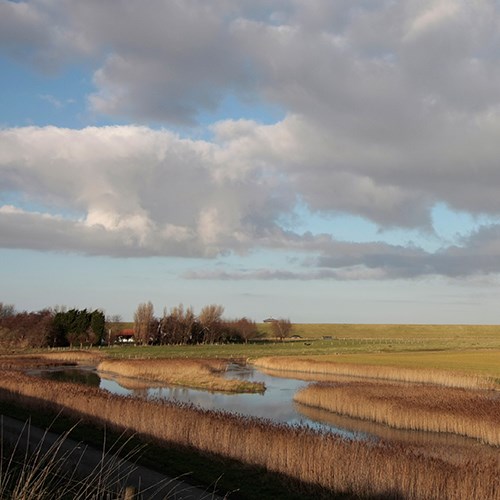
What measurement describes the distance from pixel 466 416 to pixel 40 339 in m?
84.0

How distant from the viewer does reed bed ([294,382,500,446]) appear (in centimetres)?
2394

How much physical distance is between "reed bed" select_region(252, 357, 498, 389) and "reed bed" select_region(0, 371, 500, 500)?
21256 millimetres

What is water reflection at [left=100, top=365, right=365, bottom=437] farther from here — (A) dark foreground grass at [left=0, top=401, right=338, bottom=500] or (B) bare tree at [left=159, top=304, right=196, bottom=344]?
(B) bare tree at [left=159, top=304, right=196, bottom=344]

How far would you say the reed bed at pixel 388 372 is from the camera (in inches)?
1591

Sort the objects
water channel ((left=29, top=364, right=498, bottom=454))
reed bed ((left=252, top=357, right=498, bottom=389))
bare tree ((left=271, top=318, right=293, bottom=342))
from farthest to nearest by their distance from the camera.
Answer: bare tree ((left=271, top=318, right=293, bottom=342)) < reed bed ((left=252, top=357, right=498, bottom=389)) < water channel ((left=29, top=364, right=498, bottom=454))

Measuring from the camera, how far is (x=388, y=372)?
46.8 m

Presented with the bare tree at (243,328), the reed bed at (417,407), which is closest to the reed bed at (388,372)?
the reed bed at (417,407)

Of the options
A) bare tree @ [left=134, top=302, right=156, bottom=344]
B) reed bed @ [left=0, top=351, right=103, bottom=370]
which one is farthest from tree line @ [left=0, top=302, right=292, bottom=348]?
reed bed @ [left=0, top=351, right=103, bottom=370]

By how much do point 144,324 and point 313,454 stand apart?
331 feet

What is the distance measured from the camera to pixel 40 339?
315 ft

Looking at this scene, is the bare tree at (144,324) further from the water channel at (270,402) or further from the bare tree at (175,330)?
the water channel at (270,402)

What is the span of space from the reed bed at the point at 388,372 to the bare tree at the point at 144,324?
2145 inches

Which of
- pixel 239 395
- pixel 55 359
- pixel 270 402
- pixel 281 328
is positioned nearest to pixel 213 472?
pixel 270 402

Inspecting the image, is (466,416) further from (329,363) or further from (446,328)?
(446,328)
